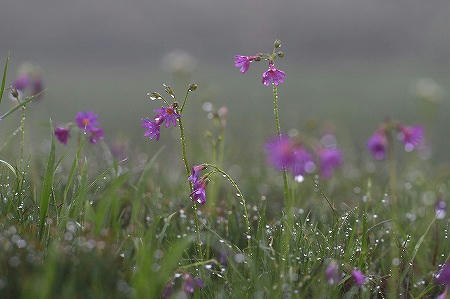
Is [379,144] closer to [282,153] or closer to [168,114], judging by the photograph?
[282,153]

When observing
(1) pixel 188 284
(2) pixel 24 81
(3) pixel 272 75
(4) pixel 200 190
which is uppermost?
(2) pixel 24 81

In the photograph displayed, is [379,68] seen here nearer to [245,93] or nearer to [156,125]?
[245,93]

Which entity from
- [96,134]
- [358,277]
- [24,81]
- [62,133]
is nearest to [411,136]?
[358,277]

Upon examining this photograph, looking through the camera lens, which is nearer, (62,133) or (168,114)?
(168,114)

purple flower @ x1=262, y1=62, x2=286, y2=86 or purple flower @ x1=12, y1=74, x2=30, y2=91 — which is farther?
purple flower @ x1=12, y1=74, x2=30, y2=91

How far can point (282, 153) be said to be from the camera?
2.51 meters

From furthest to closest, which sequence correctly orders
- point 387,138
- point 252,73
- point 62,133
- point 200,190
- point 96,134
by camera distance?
point 252,73 → point 96,134 → point 62,133 → point 387,138 → point 200,190

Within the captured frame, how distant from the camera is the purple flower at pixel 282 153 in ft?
8.20

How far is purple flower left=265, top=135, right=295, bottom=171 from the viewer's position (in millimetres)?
2500

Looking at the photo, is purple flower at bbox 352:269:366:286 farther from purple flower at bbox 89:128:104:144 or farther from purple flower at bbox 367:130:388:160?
purple flower at bbox 89:128:104:144

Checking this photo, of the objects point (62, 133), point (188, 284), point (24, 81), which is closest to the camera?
point (188, 284)

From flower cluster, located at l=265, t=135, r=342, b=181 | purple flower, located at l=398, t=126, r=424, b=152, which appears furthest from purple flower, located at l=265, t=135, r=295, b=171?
purple flower, located at l=398, t=126, r=424, b=152

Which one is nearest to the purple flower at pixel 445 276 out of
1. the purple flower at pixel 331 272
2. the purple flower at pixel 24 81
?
the purple flower at pixel 331 272

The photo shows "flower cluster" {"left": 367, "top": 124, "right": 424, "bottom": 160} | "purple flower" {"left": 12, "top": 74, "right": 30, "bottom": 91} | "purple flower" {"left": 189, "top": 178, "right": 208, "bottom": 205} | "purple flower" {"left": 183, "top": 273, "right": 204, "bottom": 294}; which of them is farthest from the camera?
"purple flower" {"left": 12, "top": 74, "right": 30, "bottom": 91}
